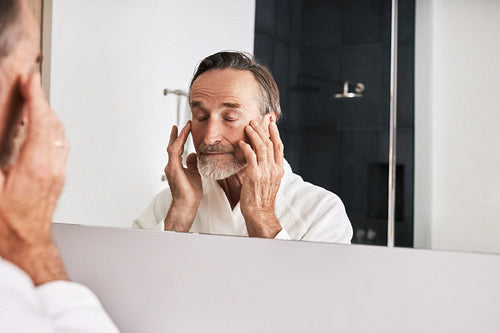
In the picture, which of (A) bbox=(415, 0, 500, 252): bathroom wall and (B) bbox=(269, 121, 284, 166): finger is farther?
(B) bbox=(269, 121, 284, 166): finger

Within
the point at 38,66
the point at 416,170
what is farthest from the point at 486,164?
the point at 38,66

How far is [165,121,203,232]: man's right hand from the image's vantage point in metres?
0.85

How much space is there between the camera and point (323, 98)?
30.4 inches

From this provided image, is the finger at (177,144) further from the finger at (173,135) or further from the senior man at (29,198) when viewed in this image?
the senior man at (29,198)

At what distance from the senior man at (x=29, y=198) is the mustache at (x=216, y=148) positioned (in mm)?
271

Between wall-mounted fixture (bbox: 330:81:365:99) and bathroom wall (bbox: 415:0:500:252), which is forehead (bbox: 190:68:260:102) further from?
bathroom wall (bbox: 415:0:500:252)

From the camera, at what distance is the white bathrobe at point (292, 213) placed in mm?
766

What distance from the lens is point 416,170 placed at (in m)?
0.73

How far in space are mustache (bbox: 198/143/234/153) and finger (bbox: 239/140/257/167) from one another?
0.02m

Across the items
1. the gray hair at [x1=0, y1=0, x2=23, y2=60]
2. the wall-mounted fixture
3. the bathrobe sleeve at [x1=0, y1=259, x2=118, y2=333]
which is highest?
the gray hair at [x1=0, y1=0, x2=23, y2=60]

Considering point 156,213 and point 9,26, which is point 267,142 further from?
point 9,26

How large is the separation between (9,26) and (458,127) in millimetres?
789

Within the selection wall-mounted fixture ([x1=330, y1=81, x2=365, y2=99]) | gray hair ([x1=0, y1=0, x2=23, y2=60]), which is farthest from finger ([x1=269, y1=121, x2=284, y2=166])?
gray hair ([x1=0, y1=0, x2=23, y2=60])

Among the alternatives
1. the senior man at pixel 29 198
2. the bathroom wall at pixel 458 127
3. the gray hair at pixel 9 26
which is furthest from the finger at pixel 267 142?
the gray hair at pixel 9 26
